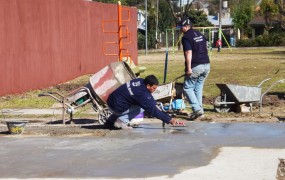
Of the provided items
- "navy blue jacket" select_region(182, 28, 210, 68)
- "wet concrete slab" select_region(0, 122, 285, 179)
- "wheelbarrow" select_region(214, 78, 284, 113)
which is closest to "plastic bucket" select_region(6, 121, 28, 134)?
"wet concrete slab" select_region(0, 122, 285, 179)

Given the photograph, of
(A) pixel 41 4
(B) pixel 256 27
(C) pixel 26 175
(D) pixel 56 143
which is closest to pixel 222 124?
(D) pixel 56 143

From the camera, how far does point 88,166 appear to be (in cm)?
819

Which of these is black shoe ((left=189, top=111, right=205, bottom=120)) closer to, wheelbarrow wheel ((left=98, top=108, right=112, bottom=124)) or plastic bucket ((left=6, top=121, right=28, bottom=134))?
wheelbarrow wheel ((left=98, top=108, right=112, bottom=124))

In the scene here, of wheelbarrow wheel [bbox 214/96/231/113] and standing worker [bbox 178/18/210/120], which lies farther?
wheelbarrow wheel [bbox 214/96/231/113]

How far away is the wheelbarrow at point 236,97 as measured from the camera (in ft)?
41.9

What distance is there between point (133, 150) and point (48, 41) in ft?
39.6

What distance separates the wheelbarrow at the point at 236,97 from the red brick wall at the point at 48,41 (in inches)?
274

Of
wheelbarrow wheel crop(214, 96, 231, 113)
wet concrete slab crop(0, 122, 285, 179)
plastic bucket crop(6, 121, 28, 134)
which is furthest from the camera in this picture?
wheelbarrow wheel crop(214, 96, 231, 113)

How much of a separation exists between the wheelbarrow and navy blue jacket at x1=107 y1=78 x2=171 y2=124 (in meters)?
2.82

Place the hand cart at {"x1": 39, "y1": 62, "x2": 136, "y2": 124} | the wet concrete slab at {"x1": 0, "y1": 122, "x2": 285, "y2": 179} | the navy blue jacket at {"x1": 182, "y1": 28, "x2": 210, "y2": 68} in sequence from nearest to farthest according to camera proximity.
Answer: the wet concrete slab at {"x1": 0, "y1": 122, "x2": 285, "y2": 179} < the hand cart at {"x1": 39, "y1": 62, "x2": 136, "y2": 124} < the navy blue jacket at {"x1": 182, "y1": 28, "x2": 210, "y2": 68}

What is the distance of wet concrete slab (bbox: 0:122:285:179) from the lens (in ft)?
26.0

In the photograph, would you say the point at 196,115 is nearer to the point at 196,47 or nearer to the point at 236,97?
the point at 236,97

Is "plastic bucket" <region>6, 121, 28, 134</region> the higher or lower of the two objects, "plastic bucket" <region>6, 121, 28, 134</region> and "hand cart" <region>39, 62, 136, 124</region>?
the lower

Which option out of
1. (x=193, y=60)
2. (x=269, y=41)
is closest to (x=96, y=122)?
(x=193, y=60)
